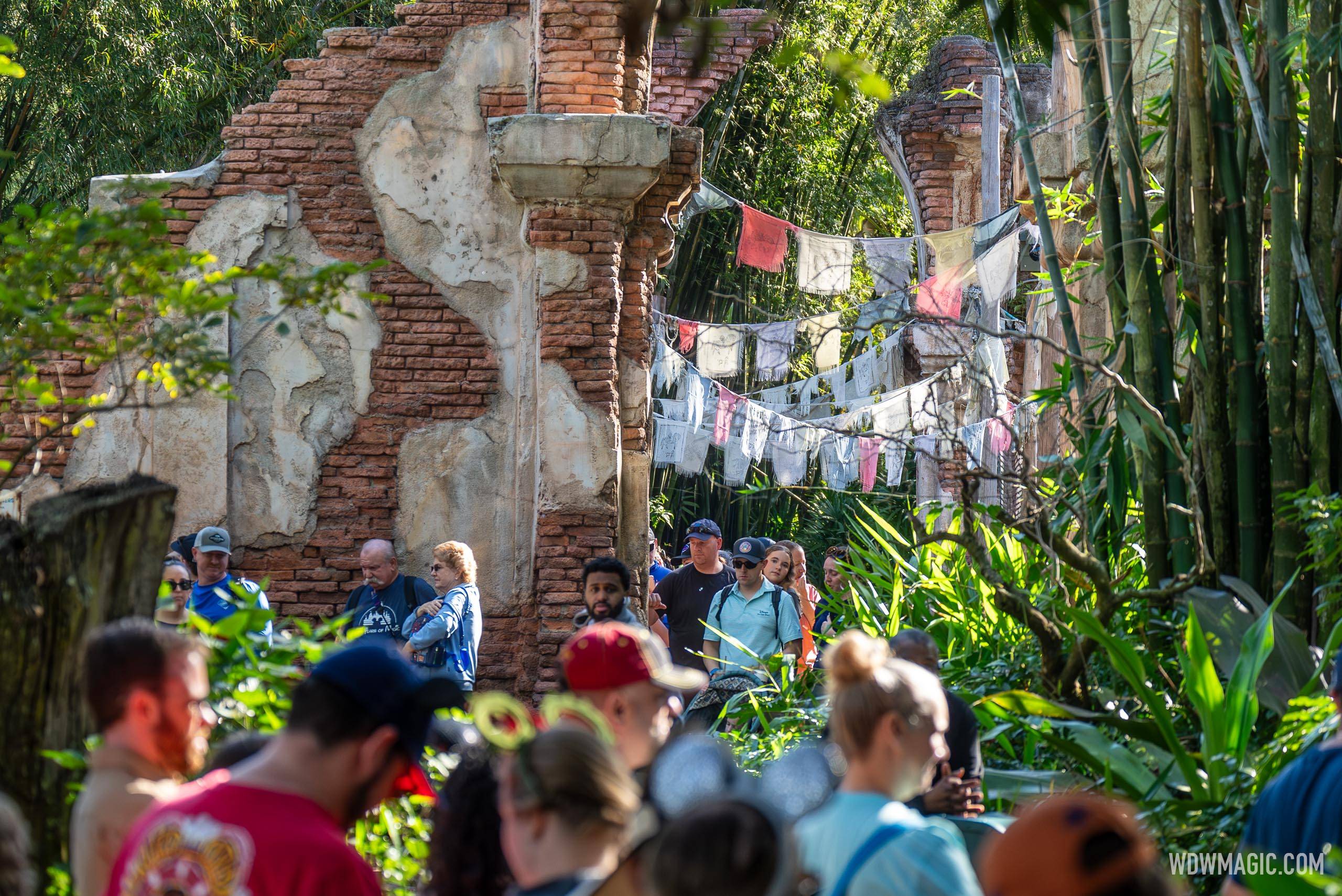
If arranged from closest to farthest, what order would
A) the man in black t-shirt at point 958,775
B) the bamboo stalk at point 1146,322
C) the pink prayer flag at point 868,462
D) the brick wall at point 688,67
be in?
1. the man in black t-shirt at point 958,775
2. the bamboo stalk at point 1146,322
3. the brick wall at point 688,67
4. the pink prayer flag at point 868,462

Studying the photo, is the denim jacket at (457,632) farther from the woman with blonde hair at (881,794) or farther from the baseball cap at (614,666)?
the woman with blonde hair at (881,794)

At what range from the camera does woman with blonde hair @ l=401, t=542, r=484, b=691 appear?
626 cm

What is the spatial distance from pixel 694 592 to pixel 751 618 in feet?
2.39

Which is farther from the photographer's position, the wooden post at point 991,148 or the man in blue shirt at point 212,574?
the wooden post at point 991,148

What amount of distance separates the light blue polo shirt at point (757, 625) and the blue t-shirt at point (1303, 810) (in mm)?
4259

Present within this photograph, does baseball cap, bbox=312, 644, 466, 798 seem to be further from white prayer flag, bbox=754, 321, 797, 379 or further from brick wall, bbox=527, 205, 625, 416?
white prayer flag, bbox=754, 321, 797, 379

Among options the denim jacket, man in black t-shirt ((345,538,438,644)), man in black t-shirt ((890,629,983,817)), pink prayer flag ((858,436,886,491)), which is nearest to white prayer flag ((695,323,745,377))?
pink prayer flag ((858,436,886,491))

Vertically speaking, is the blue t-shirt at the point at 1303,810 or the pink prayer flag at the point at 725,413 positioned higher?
the pink prayer flag at the point at 725,413

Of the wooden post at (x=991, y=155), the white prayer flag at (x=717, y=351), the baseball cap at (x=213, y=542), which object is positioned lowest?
the baseball cap at (x=213, y=542)

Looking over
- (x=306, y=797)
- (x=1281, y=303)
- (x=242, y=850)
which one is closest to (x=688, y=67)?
(x=1281, y=303)

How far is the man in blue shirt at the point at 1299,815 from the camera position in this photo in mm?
2273

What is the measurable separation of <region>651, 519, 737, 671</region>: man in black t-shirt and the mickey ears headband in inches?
194

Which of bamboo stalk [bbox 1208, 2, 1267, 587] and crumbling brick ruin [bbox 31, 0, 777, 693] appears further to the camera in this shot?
crumbling brick ruin [bbox 31, 0, 777, 693]

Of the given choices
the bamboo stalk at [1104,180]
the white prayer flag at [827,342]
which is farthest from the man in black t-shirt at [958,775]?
the white prayer flag at [827,342]
